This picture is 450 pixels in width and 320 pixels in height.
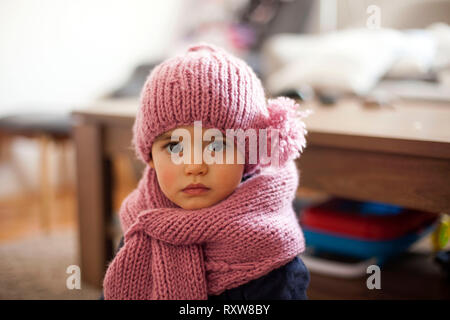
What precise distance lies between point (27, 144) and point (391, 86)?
1.54m

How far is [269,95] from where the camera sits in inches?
40.3

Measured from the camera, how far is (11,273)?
1345mm

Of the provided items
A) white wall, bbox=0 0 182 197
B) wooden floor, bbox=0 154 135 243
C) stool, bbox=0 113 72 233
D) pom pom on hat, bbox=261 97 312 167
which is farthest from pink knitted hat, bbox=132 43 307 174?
white wall, bbox=0 0 182 197

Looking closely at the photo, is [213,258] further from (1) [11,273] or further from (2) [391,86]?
(2) [391,86]

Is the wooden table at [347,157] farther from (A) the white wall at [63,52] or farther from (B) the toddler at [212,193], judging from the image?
(A) the white wall at [63,52]

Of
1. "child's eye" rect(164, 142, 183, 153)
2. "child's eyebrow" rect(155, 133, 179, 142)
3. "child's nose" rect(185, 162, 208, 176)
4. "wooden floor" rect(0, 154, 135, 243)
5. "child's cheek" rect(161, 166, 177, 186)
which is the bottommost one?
"wooden floor" rect(0, 154, 135, 243)

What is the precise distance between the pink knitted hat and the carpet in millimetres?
659

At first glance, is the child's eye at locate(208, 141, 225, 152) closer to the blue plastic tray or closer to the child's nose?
the child's nose

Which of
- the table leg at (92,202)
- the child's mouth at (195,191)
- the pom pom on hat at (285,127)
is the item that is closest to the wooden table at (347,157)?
the table leg at (92,202)

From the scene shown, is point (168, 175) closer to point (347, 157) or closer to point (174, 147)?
point (174, 147)

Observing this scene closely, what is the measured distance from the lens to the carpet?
1.20m

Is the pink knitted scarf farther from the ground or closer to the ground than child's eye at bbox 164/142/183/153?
closer to the ground

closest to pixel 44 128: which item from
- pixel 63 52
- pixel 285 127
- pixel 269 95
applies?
pixel 63 52
